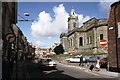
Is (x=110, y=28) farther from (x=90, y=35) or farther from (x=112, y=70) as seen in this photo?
(x=90, y=35)

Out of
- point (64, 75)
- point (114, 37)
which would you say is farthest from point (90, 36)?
point (64, 75)

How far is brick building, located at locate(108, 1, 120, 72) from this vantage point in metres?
26.8

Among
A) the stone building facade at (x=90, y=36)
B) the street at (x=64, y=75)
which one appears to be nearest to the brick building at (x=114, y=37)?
the street at (x=64, y=75)

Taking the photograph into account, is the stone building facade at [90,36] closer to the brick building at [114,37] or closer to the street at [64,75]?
the street at [64,75]

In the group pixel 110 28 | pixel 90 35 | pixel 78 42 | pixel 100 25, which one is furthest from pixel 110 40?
pixel 78 42

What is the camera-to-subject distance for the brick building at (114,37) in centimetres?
2680

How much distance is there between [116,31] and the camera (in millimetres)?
27234

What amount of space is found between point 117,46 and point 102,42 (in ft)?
11.8

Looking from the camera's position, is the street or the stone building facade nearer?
the street

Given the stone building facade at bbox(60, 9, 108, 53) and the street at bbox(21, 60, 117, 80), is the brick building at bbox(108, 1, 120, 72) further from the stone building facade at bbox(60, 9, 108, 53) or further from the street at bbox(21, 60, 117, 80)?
the stone building facade at bbox(60, 9, 108, 53)

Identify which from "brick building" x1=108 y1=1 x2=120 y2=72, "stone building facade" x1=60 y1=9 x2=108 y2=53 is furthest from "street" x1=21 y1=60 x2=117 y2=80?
"stone building facade" x1=60 y1=9 x2=108 y2=53

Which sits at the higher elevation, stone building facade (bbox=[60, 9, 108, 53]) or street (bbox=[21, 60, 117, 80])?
stone building facade (bbox=[60, 9, 108, 53])

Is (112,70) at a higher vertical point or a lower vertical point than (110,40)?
lower

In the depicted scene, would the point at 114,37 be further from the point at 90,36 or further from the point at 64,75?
the point at 90,36
